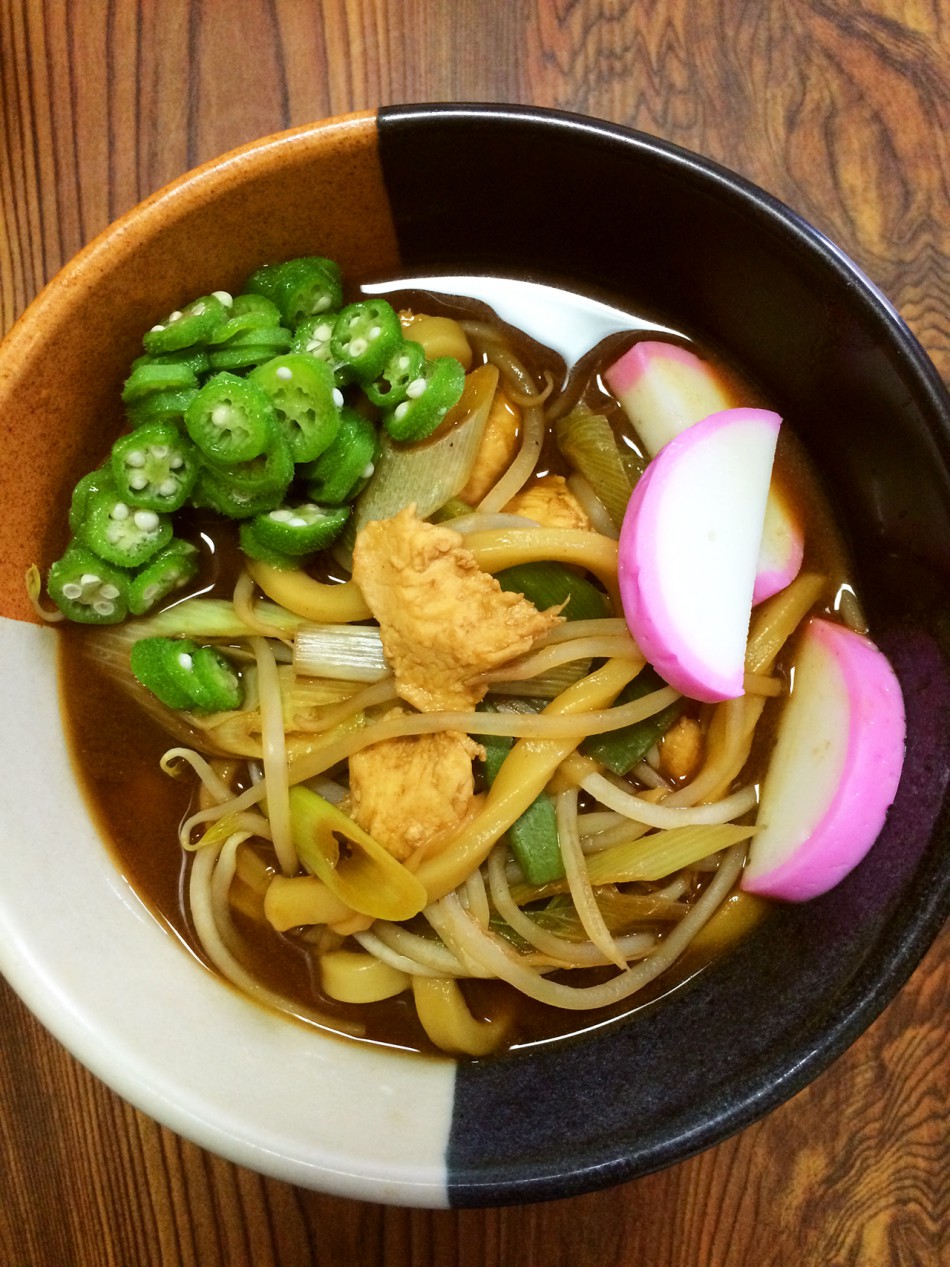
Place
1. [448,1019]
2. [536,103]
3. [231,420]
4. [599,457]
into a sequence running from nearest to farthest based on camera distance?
[231,420], [448,1019], [599,457], [536,103]

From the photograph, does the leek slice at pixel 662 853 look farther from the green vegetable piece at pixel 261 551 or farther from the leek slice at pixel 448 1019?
the green vegetable piece at pixel 261 551

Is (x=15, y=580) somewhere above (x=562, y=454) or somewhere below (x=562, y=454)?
below

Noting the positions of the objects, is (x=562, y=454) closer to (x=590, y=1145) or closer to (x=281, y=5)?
(x=281, y=5)

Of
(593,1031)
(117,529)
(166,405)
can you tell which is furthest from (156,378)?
(593,1031)

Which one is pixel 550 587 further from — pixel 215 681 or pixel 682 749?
pixel 215 681

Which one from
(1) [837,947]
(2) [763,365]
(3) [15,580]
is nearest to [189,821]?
(3) [15,580]

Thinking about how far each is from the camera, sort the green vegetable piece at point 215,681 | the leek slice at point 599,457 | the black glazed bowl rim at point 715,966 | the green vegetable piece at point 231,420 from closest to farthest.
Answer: the black glazed bowl rim at point 715,966
the green vegetable piece at point 231,420
the green vegetable piece at point 215,681
the leek slice at point 599,457

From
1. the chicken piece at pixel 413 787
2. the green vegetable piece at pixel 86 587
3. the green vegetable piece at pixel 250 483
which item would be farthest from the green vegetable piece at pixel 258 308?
the chicken piece at pixel 413 787
